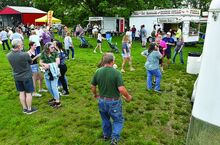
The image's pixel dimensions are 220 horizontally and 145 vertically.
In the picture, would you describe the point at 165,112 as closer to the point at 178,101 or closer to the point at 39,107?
the point at 178,101

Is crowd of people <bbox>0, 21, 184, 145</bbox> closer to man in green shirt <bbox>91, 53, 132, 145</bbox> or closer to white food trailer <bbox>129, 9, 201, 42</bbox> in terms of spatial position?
man in green shirt <bbox>91, 53, 132, 145</bbox>

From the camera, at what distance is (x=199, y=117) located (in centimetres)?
420

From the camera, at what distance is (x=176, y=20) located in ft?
73.0

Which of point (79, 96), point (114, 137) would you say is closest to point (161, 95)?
point (79, 96)

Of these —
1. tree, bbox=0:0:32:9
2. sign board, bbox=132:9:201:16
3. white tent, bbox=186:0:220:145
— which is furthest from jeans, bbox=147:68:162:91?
tree, bbox=0:0:32:9

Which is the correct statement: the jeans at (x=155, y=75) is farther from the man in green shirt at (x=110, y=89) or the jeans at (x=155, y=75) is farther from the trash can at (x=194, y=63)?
the man in green shirt at (x=110, y=89)

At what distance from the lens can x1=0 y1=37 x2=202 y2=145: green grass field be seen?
17.8 feet

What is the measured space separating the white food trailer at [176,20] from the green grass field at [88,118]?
13.8 m

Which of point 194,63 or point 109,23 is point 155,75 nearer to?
point 194,63

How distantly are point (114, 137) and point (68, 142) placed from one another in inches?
38.1

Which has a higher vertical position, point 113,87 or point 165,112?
point 113,87

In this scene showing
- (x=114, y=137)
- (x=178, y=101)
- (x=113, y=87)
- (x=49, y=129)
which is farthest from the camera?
(x=178, y=101)

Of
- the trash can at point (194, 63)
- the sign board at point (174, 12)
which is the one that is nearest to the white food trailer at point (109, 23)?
the sign board at point (174, 12)

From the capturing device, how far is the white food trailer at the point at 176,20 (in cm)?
2231
